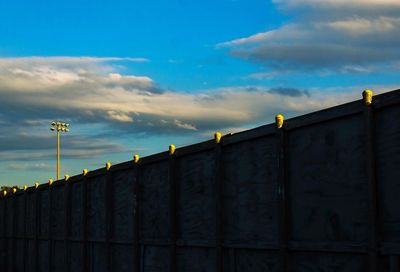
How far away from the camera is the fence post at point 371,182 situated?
546 cm

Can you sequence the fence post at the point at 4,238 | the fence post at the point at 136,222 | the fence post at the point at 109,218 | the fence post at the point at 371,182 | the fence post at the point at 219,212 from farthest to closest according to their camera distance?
the fence post at the point at 4,238 < the fence post at the point at 109,218 < the fence post at the point at 136,222 < the fence post at the point at 219,212 < the fence post at the point at 371,182

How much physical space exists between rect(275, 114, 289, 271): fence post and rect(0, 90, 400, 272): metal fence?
0.01 meters

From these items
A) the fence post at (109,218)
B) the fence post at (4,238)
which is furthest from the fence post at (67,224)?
the fence post at (4,238)

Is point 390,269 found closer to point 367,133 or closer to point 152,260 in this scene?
point 367,133

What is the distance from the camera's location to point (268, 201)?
718 centimetres

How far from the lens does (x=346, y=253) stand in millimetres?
5910

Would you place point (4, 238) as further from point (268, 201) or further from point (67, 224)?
point (268, 201)

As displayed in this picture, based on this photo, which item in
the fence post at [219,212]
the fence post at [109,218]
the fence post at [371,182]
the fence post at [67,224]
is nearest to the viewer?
the fence post at [371,182]

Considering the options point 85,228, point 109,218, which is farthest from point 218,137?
point 85,228

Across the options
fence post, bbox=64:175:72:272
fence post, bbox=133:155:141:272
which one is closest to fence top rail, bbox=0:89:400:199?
fence post, bbox=133:155:141:272

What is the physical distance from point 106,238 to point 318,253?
676 centimetres

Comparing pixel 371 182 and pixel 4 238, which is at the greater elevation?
pixel 371 182

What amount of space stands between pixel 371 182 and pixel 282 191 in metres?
1.47

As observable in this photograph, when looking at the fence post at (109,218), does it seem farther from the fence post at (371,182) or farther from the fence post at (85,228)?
the fence post at (371,182)
